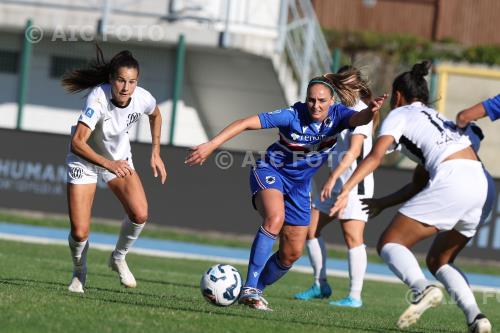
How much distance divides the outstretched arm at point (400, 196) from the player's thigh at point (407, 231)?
0.42m

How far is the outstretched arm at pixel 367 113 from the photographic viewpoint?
343 inches

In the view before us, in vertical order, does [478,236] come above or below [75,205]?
below

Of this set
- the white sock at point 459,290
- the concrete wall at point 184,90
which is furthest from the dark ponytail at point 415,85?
the concrete wall at point 184,90

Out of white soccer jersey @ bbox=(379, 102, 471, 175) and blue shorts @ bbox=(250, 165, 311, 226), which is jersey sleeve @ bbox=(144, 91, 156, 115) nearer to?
blue shorts @ bbox=(250, 165, 311, 226)

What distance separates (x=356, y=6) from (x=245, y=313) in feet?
76.6

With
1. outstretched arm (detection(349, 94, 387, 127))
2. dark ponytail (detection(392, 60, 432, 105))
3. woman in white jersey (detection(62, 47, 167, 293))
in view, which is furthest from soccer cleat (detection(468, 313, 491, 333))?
woman in white jersey (detection(62, 47, 167, 293))

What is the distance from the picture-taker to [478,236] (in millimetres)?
19766

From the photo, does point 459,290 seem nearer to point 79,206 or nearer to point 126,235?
point 79,206

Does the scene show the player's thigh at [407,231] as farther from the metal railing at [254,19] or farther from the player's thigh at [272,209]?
the metal railing at [254,19]

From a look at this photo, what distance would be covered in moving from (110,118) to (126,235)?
121cm

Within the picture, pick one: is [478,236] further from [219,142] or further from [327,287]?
[219,142]

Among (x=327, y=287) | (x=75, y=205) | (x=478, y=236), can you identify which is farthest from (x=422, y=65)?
(x=478, y=236)

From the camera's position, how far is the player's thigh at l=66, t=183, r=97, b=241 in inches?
384

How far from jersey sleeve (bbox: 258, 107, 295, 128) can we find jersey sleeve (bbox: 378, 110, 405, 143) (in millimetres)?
1396
